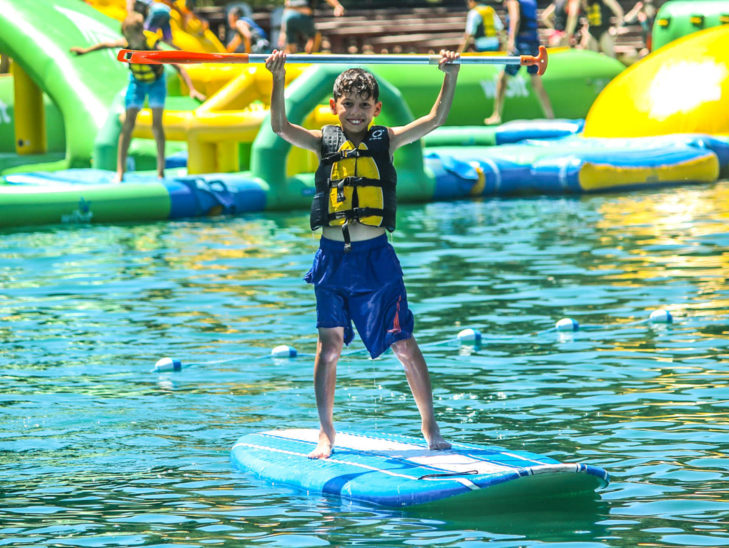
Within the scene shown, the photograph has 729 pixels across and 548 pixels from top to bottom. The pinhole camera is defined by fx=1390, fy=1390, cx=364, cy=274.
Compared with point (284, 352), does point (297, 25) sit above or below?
above

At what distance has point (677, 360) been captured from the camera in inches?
261

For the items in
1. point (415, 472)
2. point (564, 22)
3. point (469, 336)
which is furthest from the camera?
point (564, 22)

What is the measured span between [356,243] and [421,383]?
0.53m

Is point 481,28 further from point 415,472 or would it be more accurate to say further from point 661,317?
point 415,472

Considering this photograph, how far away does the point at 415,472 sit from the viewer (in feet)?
14.8

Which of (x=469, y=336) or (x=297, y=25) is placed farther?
(x=297, y=25)

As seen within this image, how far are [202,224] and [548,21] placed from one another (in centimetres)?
1314

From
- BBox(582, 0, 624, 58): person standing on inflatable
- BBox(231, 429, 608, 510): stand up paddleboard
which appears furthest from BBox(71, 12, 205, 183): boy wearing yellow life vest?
BBox(582, 0, 624, 58): person standing on inflatable

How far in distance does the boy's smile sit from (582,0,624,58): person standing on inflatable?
1695 cm

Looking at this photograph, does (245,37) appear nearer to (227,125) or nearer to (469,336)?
(227,125)

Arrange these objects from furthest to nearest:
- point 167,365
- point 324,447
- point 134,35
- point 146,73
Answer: point 146,73 → point 134,35 → point 167,365 → point 324,447

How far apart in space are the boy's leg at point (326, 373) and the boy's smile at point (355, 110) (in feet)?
2.31

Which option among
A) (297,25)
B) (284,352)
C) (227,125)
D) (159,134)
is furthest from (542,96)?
(284,352)

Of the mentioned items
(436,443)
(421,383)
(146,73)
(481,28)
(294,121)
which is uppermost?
(481,28)
